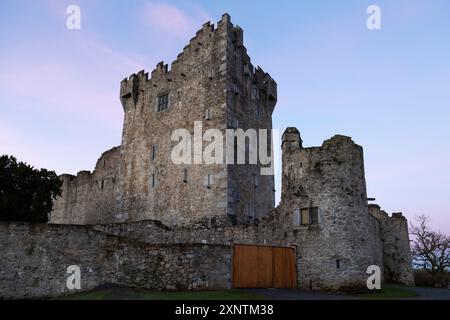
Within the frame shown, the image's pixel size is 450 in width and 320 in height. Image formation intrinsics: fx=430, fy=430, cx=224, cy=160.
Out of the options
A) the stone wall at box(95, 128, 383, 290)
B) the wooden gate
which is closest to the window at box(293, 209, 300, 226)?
the stone wall at box(95, 128, 383, 290)

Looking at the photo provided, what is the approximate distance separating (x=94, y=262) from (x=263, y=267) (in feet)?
23.1

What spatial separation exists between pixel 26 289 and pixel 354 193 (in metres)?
14.1

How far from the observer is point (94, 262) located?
1739 centimetres

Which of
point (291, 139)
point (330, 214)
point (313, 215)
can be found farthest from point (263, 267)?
point (291, 139)

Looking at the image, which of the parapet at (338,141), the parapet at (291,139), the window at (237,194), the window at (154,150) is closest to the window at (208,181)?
the window at (237,194)

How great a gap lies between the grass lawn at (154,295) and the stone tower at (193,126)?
1019cm

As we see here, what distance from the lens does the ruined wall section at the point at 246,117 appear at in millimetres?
28062

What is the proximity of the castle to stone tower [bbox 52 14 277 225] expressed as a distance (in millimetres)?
93

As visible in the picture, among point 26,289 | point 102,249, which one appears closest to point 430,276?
point 102,249

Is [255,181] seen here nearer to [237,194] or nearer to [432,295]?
[237,194]

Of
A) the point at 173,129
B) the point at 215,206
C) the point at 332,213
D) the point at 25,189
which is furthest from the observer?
the point at 173,129

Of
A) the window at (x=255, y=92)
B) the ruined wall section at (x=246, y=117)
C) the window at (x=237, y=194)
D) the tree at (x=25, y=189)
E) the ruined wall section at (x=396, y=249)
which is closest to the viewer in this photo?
the tree at (x=25, y=189)

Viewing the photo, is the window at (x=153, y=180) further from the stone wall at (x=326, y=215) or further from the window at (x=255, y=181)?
the stone wall at (x=326, y=215)
